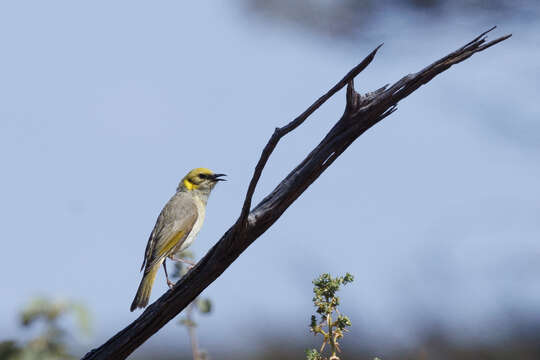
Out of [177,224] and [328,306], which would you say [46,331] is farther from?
[177,224]

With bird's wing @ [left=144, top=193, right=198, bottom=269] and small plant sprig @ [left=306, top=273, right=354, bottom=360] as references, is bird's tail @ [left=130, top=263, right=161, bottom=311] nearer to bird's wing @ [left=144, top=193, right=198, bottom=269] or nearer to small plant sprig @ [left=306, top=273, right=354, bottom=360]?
bird's wing @ [left=144, top=193, right=198, bottom=269]

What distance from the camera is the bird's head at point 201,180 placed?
524 cm

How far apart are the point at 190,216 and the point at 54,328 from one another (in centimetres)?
221

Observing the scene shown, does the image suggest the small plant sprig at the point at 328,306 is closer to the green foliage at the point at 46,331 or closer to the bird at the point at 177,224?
the green foliage at the point at 46,331

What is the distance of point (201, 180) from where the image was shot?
17.2 ft

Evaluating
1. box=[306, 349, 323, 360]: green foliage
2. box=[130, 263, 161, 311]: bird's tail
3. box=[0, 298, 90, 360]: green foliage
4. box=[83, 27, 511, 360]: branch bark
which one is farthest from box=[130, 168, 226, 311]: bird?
box=[306, 349, 323, 360]: green foliage

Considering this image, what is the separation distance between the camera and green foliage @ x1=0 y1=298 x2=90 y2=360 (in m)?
2.27

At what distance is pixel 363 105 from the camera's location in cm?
182

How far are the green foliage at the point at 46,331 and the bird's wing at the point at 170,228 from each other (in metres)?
1.49

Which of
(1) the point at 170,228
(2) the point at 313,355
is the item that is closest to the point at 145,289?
(1) the point at 170,228

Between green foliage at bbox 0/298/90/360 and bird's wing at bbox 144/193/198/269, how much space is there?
4.88 ft

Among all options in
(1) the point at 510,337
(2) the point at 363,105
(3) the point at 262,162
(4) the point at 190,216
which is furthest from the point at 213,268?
(1) the point at 510,337

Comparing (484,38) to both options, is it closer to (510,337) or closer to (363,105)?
(363,105)

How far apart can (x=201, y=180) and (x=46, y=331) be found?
113 inches
